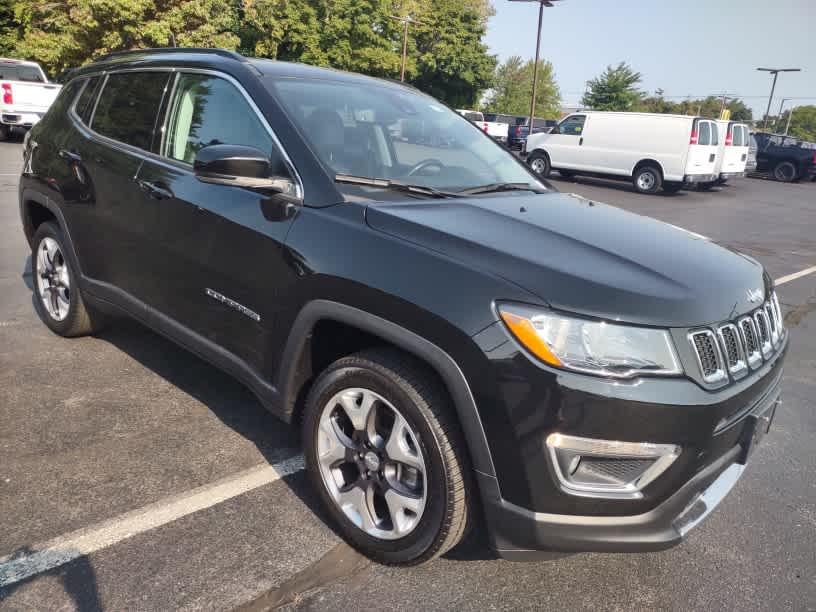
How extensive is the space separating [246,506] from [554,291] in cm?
154

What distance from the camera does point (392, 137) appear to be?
10.5ft

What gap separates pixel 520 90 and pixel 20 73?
3108 inches

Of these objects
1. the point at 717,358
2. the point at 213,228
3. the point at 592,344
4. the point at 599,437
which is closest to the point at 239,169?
the point at 213,228

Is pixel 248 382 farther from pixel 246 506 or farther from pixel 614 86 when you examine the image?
pixel 614 86

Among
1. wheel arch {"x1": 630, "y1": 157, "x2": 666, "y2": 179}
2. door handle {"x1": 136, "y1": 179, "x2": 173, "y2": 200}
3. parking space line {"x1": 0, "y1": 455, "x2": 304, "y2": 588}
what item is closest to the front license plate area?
parking space line {"x1": 0, "y1": 455, "x2": 304, "y2": 588}

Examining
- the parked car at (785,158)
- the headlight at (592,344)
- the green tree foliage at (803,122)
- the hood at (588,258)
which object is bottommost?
the green tree foliage at (803,122)

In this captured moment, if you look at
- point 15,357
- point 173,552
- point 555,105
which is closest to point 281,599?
point 173,552

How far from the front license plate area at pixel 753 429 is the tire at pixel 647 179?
16404mm

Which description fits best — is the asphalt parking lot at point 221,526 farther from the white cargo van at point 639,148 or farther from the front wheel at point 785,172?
the front wheel at point 785,172

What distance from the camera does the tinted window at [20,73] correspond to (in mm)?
16766

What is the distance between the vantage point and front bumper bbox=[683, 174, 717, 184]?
17.0 m

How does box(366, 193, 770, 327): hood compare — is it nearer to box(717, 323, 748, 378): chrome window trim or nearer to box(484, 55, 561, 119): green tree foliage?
box(717, 323, 748, 378): chrome window trim

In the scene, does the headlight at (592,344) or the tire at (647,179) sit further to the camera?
the tire at (647,179)

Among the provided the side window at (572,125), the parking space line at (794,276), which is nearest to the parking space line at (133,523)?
the parking space line at (794,276)
